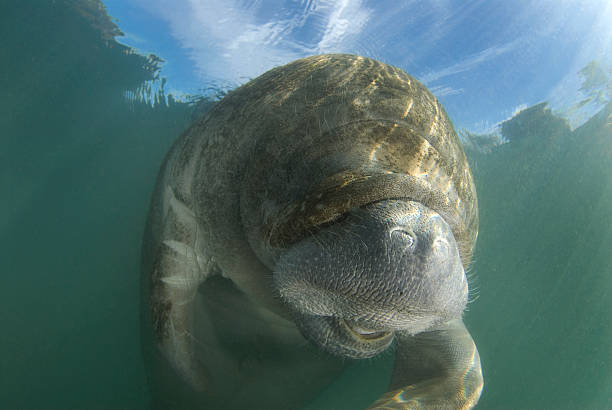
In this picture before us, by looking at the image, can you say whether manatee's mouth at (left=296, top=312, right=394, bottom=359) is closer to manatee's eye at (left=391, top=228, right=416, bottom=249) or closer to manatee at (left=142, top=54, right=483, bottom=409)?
manatee at (left=142, top=54, right=483, bottom=409)

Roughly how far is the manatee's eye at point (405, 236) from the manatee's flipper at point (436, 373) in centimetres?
117

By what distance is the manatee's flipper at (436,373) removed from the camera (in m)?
2.12

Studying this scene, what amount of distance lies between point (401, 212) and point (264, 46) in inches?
216

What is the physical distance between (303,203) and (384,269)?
52 centimetres

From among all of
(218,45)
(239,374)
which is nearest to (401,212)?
(239,374)

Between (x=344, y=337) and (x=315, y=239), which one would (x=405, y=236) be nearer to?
(x=315, y=239)

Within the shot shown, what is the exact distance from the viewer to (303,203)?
58.4 inches

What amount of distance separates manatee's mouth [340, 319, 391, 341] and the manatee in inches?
0.4

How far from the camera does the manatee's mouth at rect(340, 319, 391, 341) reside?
5.00 ft

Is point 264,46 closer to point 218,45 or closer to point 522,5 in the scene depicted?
point 218,45

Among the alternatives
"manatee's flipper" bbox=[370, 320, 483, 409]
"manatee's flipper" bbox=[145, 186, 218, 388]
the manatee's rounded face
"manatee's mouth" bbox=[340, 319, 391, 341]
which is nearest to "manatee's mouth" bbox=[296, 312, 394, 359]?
"manatee's mouth" bbox=[340, 319, 391, 341]

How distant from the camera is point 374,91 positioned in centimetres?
194

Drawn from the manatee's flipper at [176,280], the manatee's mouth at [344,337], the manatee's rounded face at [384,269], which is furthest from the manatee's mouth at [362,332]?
the manatee's flipper at [176,280]

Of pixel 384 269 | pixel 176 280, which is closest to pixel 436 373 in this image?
pixel 384 269
